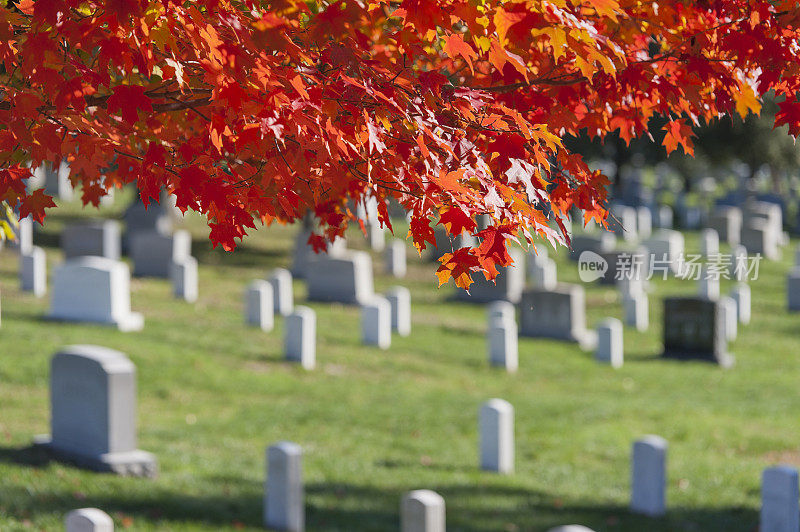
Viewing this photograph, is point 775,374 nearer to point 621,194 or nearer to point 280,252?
point 280,252

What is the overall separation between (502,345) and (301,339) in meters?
3.02

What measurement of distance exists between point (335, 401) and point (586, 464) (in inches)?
135

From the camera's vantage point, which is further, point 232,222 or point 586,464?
point 586,464

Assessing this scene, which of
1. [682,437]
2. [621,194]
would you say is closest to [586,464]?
[682,437]

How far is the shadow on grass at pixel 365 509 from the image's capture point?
28.3 ft

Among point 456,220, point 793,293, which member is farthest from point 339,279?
point 456,220

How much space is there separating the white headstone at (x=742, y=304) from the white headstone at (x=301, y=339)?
9.06 metres

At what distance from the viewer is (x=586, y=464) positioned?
448 inches

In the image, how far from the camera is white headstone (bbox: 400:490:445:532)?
7238 mm

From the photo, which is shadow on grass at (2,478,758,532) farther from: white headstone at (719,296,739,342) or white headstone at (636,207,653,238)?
white headstone at (636,207,653,238)

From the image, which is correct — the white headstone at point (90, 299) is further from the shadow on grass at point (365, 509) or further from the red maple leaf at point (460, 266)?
the red maple leaf at point (460, 266)

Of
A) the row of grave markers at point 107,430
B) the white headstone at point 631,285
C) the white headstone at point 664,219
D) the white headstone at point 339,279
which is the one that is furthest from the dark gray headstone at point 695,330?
the white headstone at point 664,219

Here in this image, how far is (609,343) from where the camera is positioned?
1656cm

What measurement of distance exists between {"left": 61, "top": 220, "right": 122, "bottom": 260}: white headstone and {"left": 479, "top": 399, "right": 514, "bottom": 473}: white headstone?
12878 millimetres
